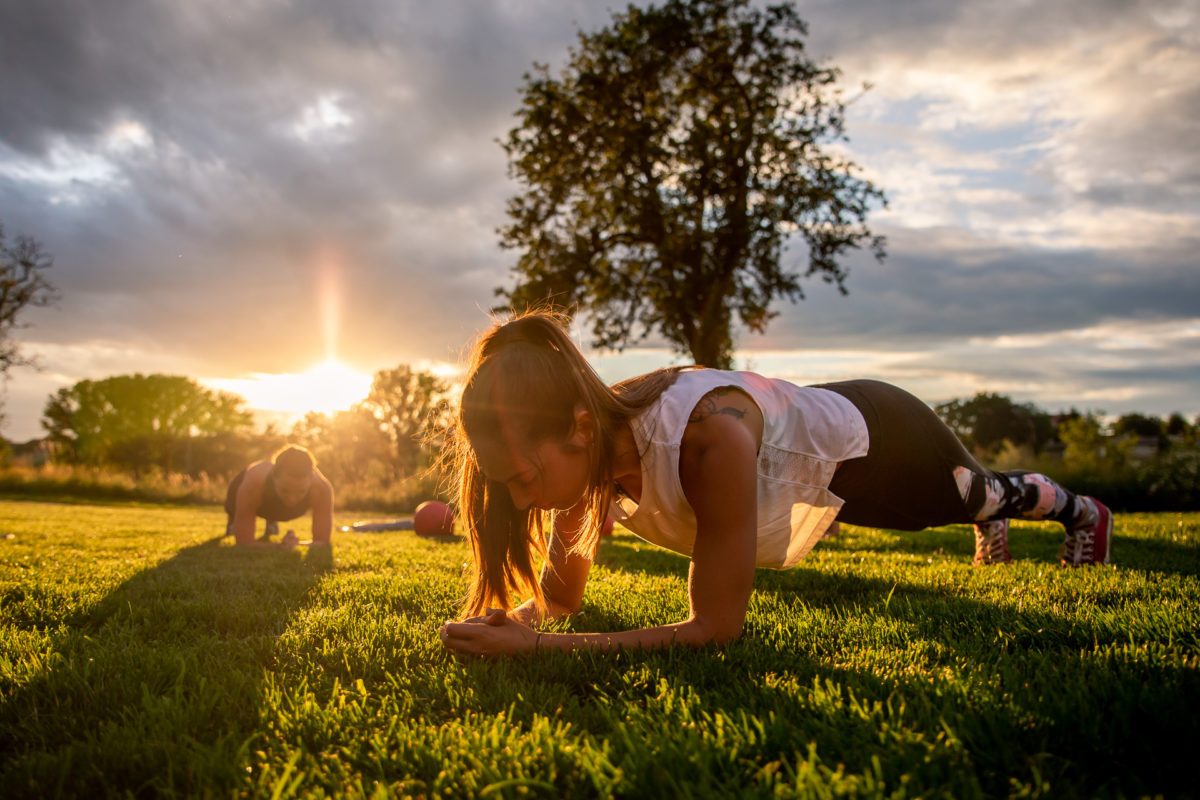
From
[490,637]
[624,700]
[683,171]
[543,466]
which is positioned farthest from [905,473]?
[683,171]

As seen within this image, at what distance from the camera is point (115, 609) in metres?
3.95

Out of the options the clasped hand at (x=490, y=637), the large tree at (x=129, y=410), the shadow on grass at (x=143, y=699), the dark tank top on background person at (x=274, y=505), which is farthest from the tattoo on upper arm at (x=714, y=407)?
the large tree at (x=129, y=410)

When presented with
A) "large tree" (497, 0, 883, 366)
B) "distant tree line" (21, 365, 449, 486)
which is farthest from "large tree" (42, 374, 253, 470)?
"large tree" (497, 0, 883, 366)

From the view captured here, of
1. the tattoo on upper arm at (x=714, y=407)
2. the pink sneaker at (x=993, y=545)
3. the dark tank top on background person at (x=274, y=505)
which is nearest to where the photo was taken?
the tattoo on upper arm at (x=714, y=407)

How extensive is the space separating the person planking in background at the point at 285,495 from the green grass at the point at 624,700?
4.19 m

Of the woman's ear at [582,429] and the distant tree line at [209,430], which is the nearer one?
the woman's ear at [582,429]

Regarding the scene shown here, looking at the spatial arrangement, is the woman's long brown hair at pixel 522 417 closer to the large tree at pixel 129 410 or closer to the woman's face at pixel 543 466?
the woman's face at pixel 543 466

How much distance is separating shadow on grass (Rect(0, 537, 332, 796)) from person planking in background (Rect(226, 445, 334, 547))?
4.20m

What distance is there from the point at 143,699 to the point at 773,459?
2.49 metres

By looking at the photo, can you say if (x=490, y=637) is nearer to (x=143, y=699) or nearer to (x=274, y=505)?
(x=143, y=699)

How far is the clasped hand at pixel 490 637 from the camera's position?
106 inches

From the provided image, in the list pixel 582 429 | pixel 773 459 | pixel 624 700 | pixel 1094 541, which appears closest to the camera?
pixel 624 700

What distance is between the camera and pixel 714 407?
2836 mm

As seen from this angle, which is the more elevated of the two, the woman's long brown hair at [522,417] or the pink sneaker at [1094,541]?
the woman's long brown hair at [522,417]
